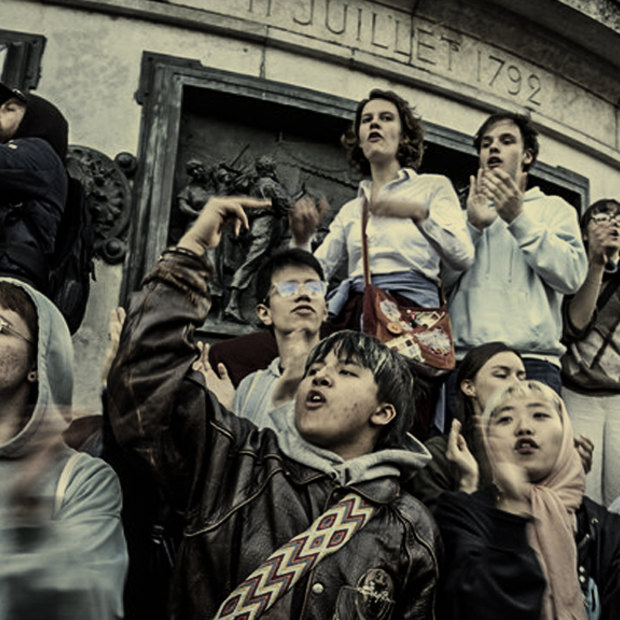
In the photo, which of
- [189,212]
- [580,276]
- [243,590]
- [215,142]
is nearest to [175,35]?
[215,142]

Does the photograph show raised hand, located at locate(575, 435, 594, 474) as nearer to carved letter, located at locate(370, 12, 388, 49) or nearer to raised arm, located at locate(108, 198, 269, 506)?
raised arm, located at locate(108, 198, 269, 506)

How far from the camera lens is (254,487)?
8.78 feet

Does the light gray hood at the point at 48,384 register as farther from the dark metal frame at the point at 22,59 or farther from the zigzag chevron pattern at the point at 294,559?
the dark metal frame at the point at 22,59

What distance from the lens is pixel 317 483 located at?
2.71 m

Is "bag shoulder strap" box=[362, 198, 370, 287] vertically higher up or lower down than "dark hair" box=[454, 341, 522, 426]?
higher up

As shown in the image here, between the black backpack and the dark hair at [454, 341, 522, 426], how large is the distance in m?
1.68

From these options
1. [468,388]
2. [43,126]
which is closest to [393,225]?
[468,388]

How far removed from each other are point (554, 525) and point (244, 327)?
3134mm

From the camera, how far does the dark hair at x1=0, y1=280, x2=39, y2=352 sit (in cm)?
278

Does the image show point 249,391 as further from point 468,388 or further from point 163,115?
point 163,115

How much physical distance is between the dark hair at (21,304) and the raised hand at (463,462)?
55.2 inches

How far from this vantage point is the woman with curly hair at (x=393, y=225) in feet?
13.8

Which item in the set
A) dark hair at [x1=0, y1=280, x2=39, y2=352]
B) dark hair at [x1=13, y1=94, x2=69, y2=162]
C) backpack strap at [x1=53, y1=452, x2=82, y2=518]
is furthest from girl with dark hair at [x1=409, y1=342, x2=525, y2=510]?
dark hair at [x1=13, y1=94, x2=69, y2=162]

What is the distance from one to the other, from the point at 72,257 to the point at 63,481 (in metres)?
1.84
